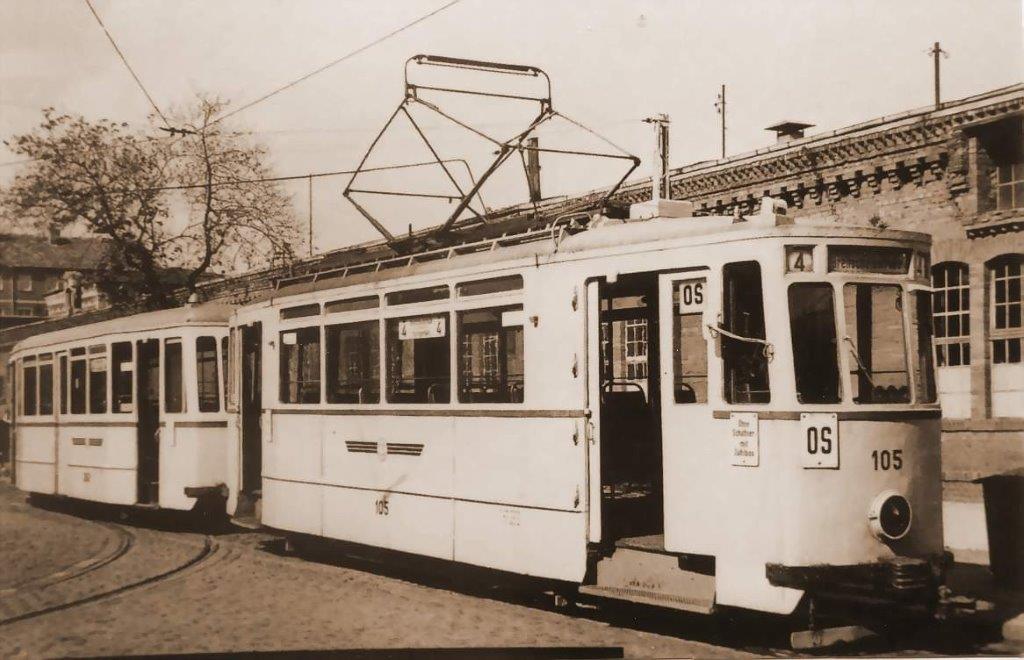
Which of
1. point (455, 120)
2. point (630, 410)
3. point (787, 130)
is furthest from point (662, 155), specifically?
point (630, 410)

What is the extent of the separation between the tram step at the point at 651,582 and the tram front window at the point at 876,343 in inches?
63.9

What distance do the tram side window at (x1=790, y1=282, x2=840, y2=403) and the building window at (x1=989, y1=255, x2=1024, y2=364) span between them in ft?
25.7

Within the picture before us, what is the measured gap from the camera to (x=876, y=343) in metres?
7.35

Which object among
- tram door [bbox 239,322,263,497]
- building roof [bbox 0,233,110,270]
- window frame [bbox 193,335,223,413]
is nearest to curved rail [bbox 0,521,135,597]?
tram door [bbox 239,322,263,497]

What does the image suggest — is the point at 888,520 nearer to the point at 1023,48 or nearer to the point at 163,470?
the point at 1023,48

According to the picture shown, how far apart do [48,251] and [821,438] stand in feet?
68.8

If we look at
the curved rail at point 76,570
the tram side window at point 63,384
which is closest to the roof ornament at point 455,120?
the curved rail at point 76,570

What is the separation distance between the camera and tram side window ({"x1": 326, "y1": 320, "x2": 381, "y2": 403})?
33.3 ft

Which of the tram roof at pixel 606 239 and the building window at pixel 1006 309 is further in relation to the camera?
the building window at pixel 1006 309

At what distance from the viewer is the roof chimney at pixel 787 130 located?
20.0 metres

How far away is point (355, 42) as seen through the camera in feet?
34.3

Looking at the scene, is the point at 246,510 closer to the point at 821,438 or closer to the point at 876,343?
the point at 821,438

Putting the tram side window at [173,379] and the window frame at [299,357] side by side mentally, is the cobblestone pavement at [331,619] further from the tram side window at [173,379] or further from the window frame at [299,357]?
the tram side window at [173,379]

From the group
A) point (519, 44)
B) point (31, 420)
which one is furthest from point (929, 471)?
point (31, 420)
